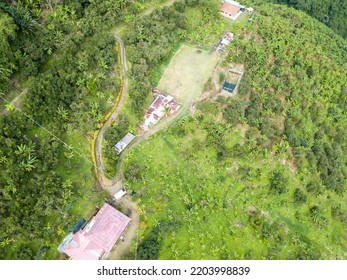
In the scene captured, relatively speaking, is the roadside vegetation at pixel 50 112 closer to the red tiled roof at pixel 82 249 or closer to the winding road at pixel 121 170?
the winding road at pixel 121 170

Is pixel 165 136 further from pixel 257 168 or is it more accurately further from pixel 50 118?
pixel 50 118

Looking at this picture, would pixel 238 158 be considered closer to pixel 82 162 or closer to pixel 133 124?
pixel 133 124

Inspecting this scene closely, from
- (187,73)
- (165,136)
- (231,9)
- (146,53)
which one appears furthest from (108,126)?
(231,9)

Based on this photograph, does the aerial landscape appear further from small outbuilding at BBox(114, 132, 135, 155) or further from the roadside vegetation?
small outbuilding at BBox(114, 132, 135, 155)

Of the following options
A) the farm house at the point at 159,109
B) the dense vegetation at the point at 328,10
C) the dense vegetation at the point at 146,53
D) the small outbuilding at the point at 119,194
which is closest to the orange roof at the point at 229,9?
the dense vegetation at the point at 146,53

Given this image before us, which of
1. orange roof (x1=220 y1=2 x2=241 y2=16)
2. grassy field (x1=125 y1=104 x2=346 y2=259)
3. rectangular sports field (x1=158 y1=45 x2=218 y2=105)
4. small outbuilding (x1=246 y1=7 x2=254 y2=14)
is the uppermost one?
orange roof (x1=220 y1=2 x2=241 y2=16)

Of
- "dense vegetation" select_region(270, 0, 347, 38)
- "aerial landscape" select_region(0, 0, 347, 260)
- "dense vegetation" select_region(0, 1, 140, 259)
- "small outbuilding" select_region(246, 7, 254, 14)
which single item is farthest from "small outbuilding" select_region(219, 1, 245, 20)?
"dense vegetation" select_region(270, 0, 347, 38)
